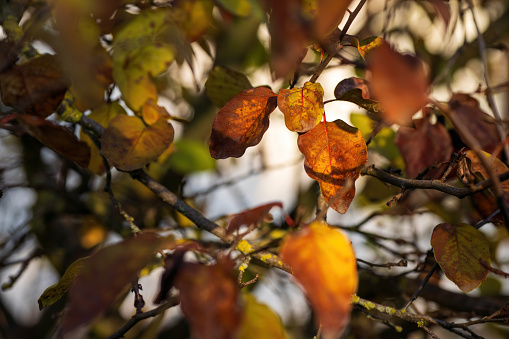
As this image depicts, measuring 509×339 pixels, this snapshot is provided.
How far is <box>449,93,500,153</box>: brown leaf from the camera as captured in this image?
70cm

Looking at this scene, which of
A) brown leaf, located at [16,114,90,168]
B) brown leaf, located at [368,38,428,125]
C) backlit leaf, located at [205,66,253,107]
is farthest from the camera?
backlit leaf, located at [205,66,253,107]

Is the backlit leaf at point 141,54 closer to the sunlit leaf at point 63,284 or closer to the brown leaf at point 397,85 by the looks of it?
the sunlit leaf at point 63,284

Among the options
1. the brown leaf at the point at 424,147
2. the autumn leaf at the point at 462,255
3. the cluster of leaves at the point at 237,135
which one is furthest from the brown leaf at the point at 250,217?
the brown leaf at the point at 424,147

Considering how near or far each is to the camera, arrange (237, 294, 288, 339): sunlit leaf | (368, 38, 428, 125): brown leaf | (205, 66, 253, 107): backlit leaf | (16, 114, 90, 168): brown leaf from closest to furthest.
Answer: (368, 38, 428, 125): brown leaf < (237, 294, 288, 339): sunlit leaf < (16, 114, 90, 168): brown leaf < (205, 66, 253, 107): backlit leaf

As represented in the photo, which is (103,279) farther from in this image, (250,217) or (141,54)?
(141,54)

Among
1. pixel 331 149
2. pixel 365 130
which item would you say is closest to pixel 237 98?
pixel 331 149

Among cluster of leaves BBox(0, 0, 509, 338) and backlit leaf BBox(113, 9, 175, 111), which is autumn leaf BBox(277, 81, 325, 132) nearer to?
cluster of leaves BBox(0, 0, 509, 338)

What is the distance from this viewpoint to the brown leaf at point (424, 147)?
2.36 ft

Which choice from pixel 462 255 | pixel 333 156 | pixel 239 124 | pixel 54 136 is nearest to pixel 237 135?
pixel 239 124

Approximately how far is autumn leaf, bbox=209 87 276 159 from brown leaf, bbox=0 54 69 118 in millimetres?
236

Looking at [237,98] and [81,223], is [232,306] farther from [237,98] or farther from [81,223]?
[81,223]

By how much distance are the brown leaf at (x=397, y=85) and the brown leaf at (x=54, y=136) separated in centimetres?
41

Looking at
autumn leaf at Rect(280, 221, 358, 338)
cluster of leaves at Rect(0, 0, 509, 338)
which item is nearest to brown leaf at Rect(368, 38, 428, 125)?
cluster of leaves at Rect(0, 0, 509, 338)

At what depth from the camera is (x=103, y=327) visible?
4.71 feet
